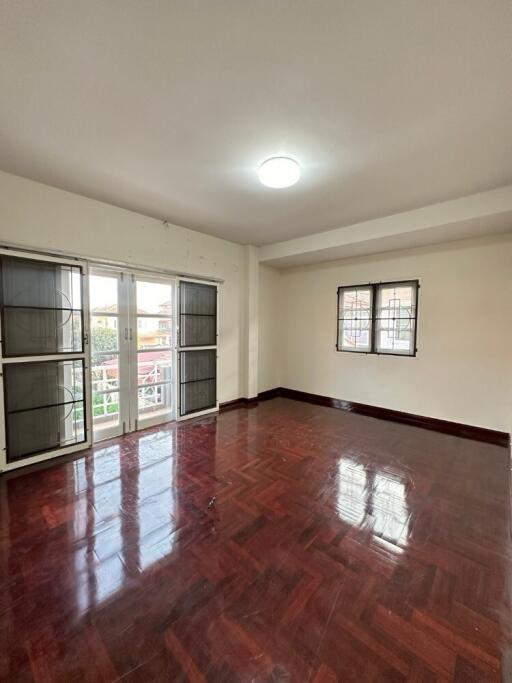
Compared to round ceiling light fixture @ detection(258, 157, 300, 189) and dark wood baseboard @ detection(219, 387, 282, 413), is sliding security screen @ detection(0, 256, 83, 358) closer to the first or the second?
round ceiling light fixture @ detection(258, 157, 300, 189)

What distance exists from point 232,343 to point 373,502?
126 inches

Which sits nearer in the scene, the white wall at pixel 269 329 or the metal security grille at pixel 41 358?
the metal security grille at pixel 41 358

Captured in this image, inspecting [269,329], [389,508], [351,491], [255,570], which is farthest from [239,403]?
[255,570]

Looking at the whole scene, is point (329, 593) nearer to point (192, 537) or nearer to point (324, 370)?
point (192, 537)

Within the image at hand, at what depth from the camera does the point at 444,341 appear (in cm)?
391

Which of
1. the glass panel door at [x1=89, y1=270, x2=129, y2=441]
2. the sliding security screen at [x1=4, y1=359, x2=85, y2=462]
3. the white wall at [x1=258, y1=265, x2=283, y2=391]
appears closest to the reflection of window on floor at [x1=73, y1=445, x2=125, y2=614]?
the sliding security screen at [x1=4, y1=359, x2=85, y2=462]

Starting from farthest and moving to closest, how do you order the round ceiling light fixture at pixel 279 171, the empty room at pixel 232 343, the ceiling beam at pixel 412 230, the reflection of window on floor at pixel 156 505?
the ceiling beam at pixel 412 230
the round ceiling light fixture at pixel 279 171
the reflection of window on floor at pixel 156 505
the empty room at pixel 232 343

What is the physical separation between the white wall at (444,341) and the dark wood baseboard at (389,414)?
0.08 meters

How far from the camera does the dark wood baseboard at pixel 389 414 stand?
359 centimetres

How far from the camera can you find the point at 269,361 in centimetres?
559

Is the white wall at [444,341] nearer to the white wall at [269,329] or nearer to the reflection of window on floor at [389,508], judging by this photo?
the white wall at [269,329]

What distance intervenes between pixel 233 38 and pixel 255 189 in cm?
151

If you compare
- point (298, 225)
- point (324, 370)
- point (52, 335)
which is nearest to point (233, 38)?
point (298, 225)

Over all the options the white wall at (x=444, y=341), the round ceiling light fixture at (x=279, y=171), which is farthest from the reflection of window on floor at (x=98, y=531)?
the white wall at (x=444, y=341)
